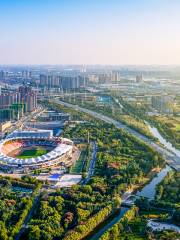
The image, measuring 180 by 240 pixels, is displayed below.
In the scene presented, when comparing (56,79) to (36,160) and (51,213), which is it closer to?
(36,160)

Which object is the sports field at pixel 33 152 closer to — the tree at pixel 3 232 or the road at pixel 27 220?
the road at pixel 27 220

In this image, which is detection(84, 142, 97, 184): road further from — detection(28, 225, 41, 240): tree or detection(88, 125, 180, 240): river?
detection(28, 225, 41, 240): tree

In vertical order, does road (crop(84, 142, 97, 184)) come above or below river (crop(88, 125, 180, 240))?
above

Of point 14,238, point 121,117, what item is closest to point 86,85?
point 121,117

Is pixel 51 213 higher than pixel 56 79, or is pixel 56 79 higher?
pixel 56 79

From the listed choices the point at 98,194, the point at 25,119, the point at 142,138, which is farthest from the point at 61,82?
the point at 98,194

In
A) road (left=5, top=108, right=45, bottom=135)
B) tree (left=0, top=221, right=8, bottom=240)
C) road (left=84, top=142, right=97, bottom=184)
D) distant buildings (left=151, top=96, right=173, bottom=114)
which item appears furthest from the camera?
distant buildings (left=151, top=96, right=173, bottom=114)

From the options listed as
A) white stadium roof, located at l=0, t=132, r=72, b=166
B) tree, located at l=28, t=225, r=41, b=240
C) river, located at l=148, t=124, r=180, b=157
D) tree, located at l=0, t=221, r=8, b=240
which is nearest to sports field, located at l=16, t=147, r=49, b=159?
white stadium roof, located at l=0, t=132, r=72, b=166

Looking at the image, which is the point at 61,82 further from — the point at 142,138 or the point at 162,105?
the point at 142,138
